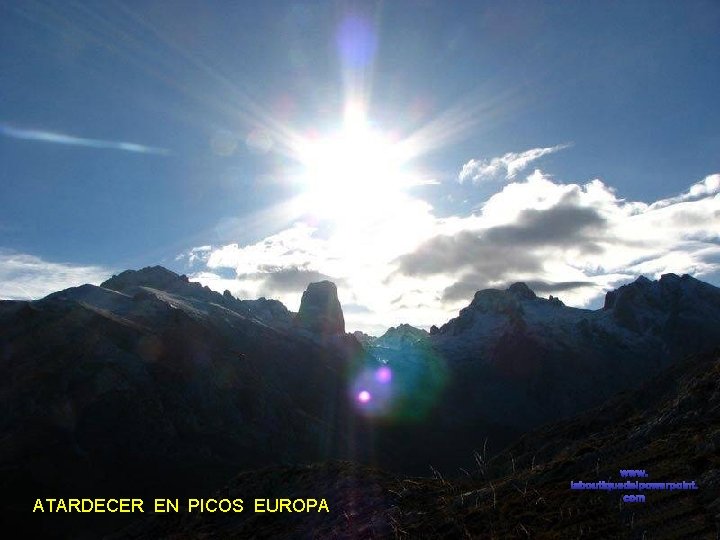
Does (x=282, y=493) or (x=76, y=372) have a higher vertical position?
(x=76, y=372)

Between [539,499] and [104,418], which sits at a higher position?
[104,418]

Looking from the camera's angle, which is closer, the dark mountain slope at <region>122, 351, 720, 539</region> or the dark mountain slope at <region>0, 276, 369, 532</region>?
the dark mountain slope at <region>122, 351, 720, 539</region>

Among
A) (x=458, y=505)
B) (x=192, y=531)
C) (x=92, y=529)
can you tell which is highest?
(x=458, y=505)

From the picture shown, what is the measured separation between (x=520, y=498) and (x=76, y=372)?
572 feet

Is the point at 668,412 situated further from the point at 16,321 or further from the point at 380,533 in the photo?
the point at 16,321

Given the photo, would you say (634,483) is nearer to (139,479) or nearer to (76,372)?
(139,479)

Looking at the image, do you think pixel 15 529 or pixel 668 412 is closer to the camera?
pixel 668 412

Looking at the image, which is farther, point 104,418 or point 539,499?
point 104,418

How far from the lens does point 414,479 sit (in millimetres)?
37656

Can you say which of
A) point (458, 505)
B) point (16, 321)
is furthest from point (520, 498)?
point (16, 321)

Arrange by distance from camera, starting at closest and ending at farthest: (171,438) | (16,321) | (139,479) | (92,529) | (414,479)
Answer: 1. (414,479)
2. (92,529)
3. (139,479)
4. (171,438)
5. (16,321)

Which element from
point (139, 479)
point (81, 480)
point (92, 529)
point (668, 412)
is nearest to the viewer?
point (668, 412)

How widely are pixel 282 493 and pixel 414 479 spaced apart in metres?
12.9

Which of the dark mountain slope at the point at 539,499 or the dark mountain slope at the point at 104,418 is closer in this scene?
the dark mountain slope at the point at 539,499
